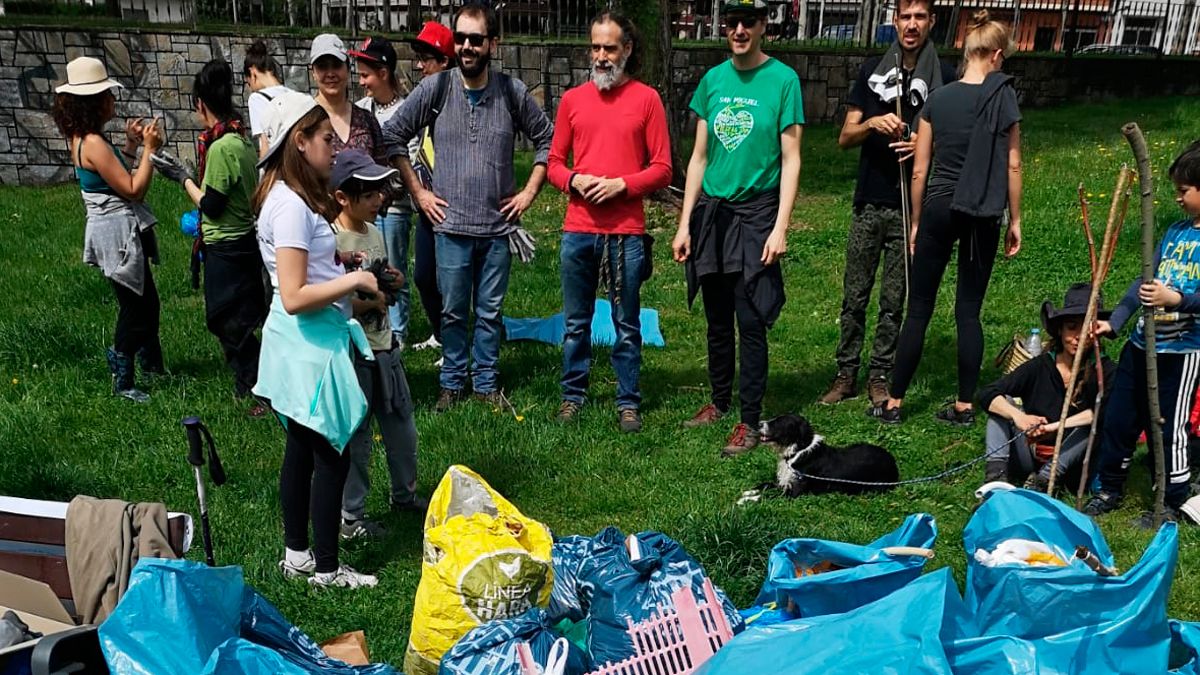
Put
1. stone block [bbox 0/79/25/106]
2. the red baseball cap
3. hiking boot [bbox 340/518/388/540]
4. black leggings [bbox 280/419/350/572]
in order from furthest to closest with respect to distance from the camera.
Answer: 1. stone block [bbox 0/79/25/106]
2. the red baseball cap
3. hiking boot [bbox 340/518/388/540]
4. black leggings [bbox 280/419/350/572]

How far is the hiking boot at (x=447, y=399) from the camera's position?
5195 millimetres

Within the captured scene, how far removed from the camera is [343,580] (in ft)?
11.7

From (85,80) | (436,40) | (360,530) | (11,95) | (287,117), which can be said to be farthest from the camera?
(11,95)

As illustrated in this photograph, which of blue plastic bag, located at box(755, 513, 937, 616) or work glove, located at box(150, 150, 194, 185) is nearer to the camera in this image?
blue plastic bag, located at box(755, 513, 937, 616)

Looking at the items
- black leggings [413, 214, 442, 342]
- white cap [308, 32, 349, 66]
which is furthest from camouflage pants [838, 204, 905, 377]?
white cap [308, 32, 349, 66]

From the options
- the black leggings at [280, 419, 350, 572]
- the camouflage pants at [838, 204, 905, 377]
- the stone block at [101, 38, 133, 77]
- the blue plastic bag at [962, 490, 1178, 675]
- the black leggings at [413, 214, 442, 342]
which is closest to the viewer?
the blue plastic bag at [962, 490, 1178, 675]

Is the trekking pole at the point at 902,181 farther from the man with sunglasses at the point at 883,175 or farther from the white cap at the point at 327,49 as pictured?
the white cap at the point at 327,49

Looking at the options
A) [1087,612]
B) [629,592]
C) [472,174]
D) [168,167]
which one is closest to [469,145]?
[472,174]

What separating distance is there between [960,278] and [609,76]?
6.39 feet

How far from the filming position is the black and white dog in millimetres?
4281

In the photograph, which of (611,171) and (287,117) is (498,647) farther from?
(611,171)

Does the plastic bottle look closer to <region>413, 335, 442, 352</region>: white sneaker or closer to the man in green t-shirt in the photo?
the man in green t-shirt

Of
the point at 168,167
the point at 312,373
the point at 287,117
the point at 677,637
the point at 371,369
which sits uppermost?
the point at 287,117

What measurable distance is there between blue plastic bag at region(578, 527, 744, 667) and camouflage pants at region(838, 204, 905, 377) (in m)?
2.66
